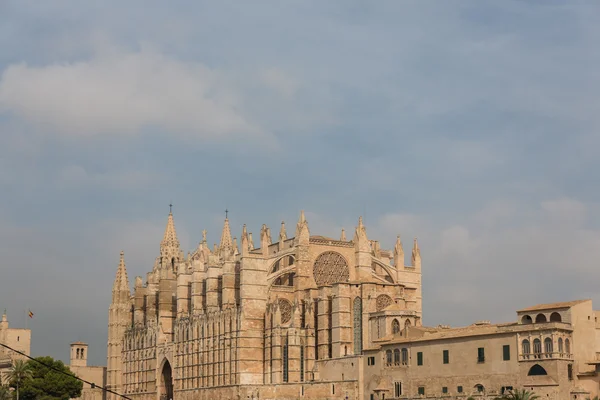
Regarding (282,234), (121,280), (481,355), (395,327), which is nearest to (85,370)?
(121,280)

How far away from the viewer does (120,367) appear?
11225 cm

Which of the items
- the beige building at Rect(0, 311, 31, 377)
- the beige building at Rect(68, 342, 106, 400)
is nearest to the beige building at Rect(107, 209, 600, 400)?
the beige building at Rect(68, 342, 106, 400)

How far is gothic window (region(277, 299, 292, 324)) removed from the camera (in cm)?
8825

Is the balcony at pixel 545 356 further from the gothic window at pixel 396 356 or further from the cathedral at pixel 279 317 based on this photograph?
the cathedral at pixel 279 317

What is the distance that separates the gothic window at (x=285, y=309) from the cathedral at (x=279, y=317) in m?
0.09

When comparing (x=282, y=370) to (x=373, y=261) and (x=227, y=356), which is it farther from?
(x=373, y=261)

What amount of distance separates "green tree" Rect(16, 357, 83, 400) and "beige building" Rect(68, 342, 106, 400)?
20.8 m

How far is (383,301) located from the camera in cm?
8331

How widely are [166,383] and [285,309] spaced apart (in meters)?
19.1

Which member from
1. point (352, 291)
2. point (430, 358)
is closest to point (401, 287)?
point (352, 291)

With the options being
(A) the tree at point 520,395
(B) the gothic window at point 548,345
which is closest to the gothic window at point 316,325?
(A) the tree at point 520,395

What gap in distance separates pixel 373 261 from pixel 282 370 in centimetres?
1425

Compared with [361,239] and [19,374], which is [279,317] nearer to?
[361,239]

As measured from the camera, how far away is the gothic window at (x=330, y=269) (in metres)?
89.1
